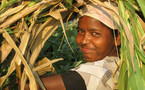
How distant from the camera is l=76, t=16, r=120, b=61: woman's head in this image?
5.04 feet

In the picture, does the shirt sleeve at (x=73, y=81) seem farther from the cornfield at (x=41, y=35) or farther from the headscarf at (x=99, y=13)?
the headscarf at (x=99, y=13)

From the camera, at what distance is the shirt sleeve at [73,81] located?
4.53 ft

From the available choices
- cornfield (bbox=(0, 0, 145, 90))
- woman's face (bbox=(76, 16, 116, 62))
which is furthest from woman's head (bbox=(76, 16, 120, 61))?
cornfield (bbox=(0, 0, 145, 90))

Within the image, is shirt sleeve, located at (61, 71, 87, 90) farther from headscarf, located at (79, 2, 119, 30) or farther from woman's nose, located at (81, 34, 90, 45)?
headscarf, located at (79, 2, 119, 30)

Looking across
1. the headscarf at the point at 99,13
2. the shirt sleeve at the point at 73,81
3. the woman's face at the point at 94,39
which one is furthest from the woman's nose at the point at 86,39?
the shirt sleeve at the point at 73,81

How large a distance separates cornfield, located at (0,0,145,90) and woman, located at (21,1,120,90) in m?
0.10

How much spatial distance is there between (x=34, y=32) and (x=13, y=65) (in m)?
0.21

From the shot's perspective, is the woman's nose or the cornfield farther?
the woman's nose

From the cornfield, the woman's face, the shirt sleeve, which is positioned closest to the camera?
the cornfield

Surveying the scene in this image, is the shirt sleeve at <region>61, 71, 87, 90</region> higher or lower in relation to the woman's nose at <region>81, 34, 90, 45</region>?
lower

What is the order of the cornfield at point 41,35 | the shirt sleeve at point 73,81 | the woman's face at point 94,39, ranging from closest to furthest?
the cornfield at point 41,35
the shirt sleeve at point 73,81
the woman's face at point 94,39

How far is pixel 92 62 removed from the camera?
1.50 m

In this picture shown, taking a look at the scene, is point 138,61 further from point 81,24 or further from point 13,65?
point 13,65

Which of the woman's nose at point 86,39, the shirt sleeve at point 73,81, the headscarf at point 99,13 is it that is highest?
the headscarf at point 99,13
